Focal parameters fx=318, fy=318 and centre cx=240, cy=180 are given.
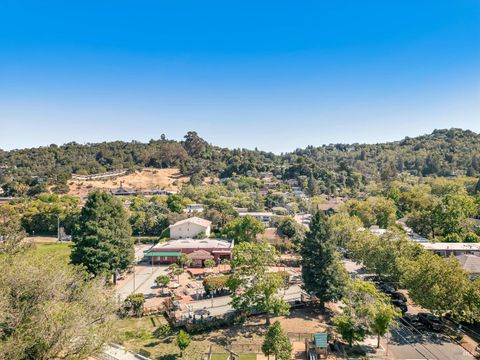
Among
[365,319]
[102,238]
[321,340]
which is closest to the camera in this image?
[321,340]

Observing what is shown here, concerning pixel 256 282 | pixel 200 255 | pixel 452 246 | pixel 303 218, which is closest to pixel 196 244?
pixel 200 255

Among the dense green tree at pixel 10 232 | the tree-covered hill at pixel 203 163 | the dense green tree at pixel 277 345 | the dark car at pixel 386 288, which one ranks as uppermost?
the tree-covered hill at pixel 203 163

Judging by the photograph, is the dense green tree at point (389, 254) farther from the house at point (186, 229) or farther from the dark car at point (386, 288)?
the house at point (186, 229)

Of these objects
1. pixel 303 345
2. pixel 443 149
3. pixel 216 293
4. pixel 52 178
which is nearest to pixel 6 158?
pixel 52 178

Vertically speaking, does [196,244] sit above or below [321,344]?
above

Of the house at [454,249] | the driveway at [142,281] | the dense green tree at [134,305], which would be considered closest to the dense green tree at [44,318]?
the dense green tree at [134,305]

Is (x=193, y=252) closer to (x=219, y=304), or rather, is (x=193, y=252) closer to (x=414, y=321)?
(x=219, y=304)
